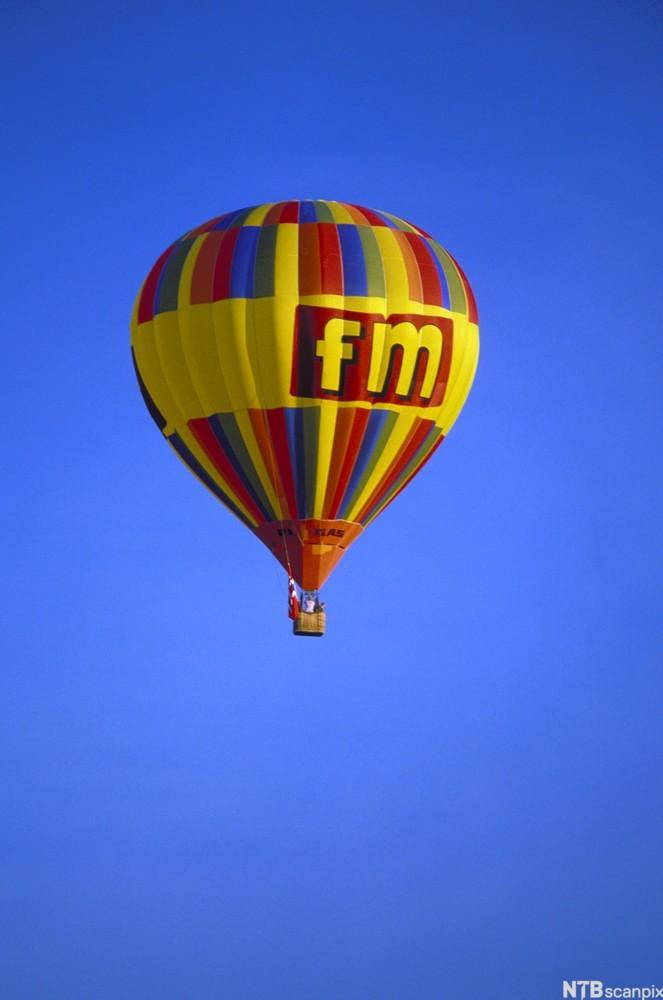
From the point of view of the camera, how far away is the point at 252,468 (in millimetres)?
33938

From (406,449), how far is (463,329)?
2.04 metres

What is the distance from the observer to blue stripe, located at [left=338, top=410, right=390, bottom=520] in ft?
111

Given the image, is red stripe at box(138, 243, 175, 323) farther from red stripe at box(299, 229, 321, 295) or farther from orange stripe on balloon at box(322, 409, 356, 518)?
orange stripe on balloon at box(322, 409, 356, 518)

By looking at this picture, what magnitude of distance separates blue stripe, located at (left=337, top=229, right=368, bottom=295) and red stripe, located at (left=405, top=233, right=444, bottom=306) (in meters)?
0.97

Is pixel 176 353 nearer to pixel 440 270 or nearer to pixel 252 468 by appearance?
pixel 252 468

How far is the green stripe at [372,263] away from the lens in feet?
110

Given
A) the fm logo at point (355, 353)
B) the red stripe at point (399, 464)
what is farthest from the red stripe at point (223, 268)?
the red stripe at point (399, 464)

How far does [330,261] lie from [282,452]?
2.89 m

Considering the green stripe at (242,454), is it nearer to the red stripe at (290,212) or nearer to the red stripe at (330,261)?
the red stripe at (330,261)

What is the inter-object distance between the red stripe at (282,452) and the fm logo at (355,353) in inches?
18.7

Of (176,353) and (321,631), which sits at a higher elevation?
(176,353)

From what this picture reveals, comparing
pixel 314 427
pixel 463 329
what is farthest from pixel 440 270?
pixel 314 427

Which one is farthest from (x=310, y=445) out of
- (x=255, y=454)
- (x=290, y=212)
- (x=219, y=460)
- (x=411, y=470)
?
(x=290, y=212)

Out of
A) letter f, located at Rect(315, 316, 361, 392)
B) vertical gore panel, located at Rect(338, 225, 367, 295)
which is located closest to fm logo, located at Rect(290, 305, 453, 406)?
letter f, located at Rect(315, 316, 361, 392)
